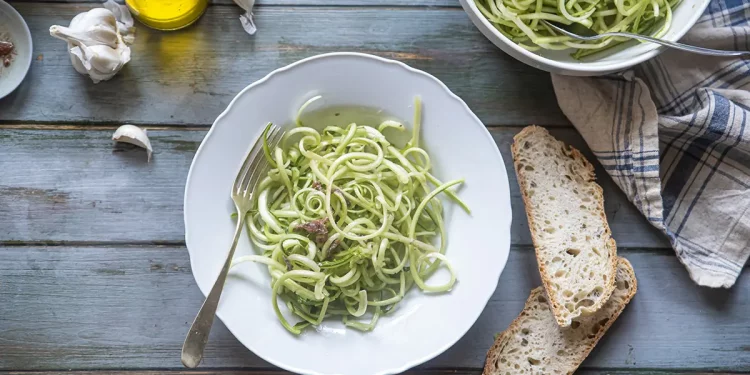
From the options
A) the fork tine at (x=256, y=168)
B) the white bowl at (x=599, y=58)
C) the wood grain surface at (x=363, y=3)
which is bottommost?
the fork tine at (x=256, y=168)

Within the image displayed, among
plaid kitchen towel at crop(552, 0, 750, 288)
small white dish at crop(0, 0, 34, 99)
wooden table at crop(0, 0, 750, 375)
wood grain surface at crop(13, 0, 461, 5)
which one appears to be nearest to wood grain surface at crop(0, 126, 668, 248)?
wooden table at crop(0, 0, 750, 375)

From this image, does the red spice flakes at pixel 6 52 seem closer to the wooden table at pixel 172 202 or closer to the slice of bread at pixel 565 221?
the wooden table at pixel 172 202

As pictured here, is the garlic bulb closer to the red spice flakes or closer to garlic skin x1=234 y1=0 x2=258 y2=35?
the red spice flakes

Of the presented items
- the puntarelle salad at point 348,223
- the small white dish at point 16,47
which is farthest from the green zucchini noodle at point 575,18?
the small white dish at point 16,47

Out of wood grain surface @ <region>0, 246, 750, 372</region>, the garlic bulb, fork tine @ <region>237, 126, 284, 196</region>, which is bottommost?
wood grain surface @ <region>0, 246, 750, 372</region>

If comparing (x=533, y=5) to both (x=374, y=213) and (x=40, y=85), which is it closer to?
(x=374, y=213)

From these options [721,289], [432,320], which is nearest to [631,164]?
[721,289]
